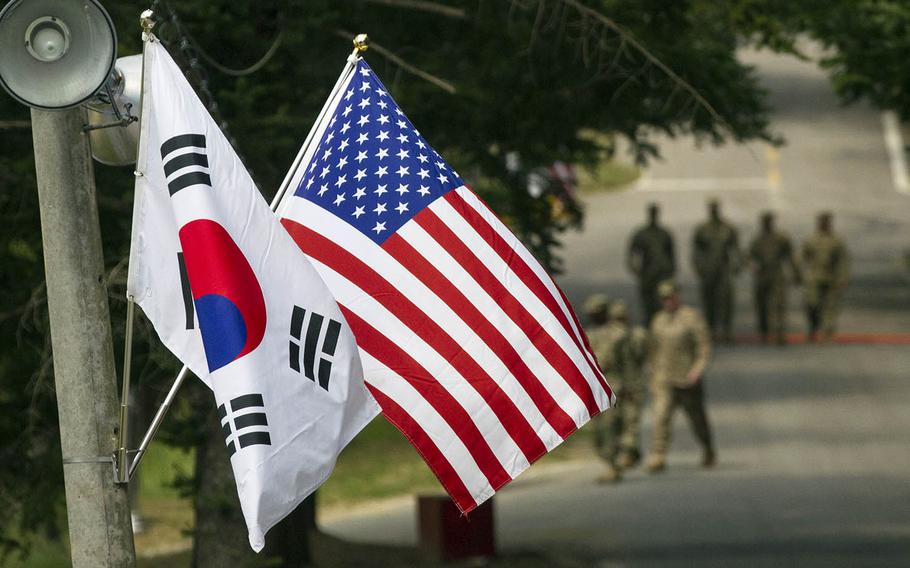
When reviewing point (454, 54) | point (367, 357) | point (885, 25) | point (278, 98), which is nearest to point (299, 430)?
point (367, 357)

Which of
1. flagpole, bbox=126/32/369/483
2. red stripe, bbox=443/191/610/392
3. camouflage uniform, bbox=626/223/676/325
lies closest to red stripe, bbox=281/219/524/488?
flagpole, bbox=126/32/369/483

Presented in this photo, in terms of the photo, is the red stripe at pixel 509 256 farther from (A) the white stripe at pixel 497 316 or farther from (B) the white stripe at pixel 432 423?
(B) the white stripe at pixel 432 423

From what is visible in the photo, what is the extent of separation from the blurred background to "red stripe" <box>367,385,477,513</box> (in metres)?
1.71

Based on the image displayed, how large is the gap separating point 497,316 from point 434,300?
11.5 inches

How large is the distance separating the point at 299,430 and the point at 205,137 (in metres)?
1.25

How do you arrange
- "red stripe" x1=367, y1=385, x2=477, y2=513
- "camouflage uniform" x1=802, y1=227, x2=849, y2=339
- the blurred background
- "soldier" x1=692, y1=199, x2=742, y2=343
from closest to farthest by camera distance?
"red stripe" x1=367, y1=385, x2=477, y2=513
the blurred background
"soldier" x1=692, y1=199, x2=742, y2=343
"camouflage uniform" x1=802, y1=227, x2=849, y2=339

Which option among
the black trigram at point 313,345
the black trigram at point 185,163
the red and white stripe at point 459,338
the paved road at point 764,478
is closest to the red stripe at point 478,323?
the red and white stripe at point 459,338

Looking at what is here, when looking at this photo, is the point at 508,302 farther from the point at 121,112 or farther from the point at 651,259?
the point at 651,259

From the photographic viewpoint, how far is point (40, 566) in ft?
45.7

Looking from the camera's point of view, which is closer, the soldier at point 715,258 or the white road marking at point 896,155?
the soldier at point 715,258

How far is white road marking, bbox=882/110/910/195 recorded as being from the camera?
1891 inches

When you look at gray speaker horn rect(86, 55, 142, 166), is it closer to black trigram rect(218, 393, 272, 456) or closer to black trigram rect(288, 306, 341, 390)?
black trigram rect(288, 306, 341, 390)

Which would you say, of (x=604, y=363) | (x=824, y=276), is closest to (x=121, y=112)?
(x=604, y=363)

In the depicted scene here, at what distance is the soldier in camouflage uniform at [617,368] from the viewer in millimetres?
17734
